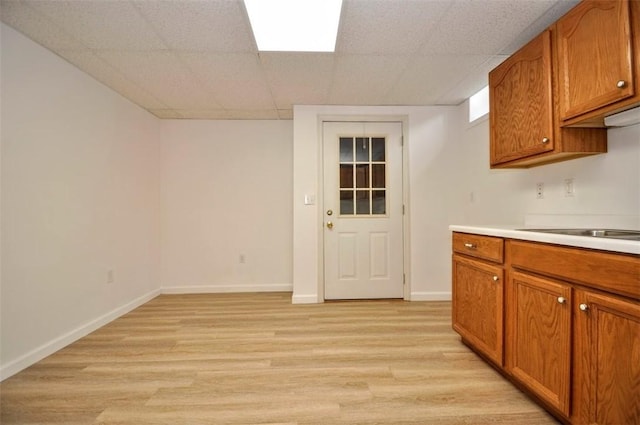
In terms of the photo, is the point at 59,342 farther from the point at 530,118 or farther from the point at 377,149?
the point at 530,118

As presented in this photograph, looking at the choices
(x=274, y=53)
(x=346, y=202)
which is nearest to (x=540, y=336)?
(x=346, y=202)

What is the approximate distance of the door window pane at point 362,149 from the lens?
3.45 metres

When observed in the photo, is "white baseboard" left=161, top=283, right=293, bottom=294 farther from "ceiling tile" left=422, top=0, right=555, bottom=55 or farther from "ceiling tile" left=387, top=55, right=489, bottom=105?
"ceiling tile" left=422, top=0, right=555, bottom=55

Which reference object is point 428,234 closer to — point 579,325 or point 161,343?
point 579,325

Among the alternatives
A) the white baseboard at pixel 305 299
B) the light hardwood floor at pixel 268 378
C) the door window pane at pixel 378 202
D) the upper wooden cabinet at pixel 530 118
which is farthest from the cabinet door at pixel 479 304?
the white baseboard at pixel 305 299

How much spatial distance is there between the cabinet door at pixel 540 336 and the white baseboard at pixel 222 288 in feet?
8.84

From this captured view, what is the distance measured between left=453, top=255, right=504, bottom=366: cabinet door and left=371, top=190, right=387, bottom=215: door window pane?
1.27 metres

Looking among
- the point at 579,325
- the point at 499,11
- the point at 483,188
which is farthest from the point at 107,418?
the point at 483,188

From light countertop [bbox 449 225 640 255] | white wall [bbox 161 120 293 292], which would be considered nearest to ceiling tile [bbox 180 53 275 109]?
white wall [bbox 161 120 293 292]

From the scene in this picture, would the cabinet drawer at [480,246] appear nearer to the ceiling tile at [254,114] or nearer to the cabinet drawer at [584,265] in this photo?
the cabinet drawer at [584,265]

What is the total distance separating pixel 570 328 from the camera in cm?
128

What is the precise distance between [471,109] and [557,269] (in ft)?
7.61

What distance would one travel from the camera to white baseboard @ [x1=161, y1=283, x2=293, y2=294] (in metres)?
3.80

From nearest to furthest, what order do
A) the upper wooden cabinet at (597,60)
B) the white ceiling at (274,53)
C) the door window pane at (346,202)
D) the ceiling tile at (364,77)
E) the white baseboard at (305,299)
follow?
the upper wooden cabinet at (597,60) → the white ceiling at (274,53) → the ceiling tile at (364,77) → the white baseboard at (305,299) → the door window pane at (346,202)
